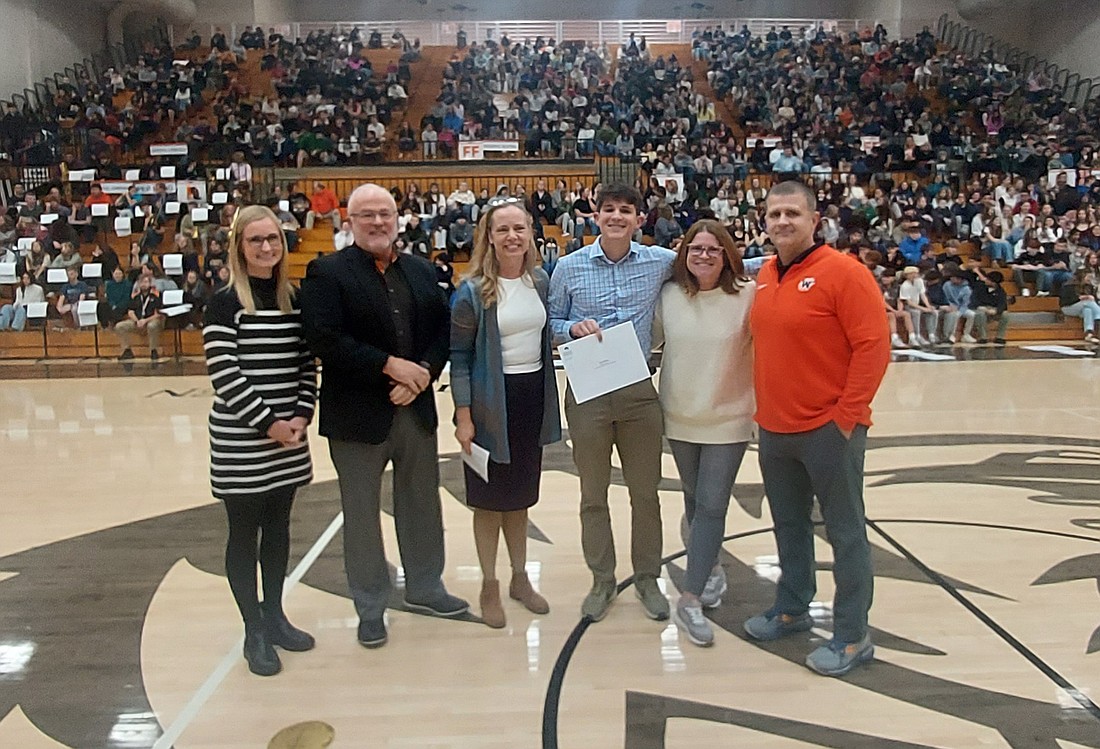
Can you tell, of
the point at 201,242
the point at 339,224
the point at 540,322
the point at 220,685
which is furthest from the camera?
the point at 339,224

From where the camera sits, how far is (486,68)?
19.0 m

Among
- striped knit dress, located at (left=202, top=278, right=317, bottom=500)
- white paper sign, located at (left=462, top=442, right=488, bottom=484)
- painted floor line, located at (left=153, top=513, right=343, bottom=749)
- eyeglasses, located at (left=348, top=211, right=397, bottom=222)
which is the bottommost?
painted floor line, located at (left=153, top=513, right=343, bottom=749)

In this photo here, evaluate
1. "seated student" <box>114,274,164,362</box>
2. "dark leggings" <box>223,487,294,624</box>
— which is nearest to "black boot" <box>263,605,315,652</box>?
"dark leggings" <box>223,487,294,624</box>

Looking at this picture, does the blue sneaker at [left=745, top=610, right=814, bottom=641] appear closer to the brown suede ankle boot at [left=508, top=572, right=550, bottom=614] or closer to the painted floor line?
the brown suede ankle boot at [left=508, top=572, right=550, bottom=614]

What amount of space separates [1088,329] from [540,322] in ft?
32.2

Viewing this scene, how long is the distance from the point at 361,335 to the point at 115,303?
880 cm

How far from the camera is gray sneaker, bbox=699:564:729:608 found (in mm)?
3152

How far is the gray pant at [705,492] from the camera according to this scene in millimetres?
2842

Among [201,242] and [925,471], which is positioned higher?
[201,242]

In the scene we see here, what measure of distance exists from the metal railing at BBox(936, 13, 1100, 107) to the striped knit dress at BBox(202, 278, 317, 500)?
731 inches

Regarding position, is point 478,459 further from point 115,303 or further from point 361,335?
point 115,303

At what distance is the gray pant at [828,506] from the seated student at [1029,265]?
9921 mm

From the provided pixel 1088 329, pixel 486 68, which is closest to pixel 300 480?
pixel 1088 329

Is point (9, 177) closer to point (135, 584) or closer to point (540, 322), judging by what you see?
point (135, 584)
